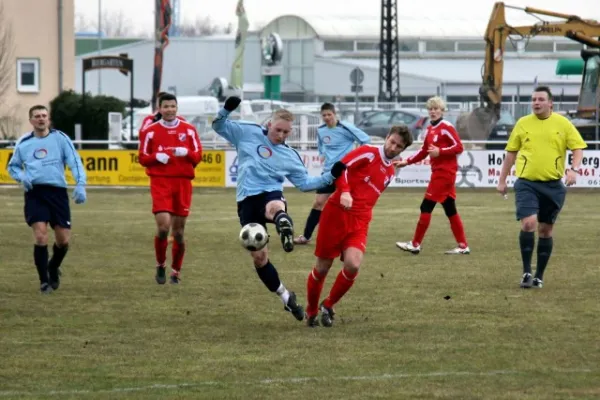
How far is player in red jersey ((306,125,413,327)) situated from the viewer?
1063cm

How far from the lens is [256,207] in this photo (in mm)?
11484

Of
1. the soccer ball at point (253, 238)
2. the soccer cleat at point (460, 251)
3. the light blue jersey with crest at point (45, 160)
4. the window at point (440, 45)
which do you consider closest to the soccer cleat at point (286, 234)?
the soccer ball at point (253, 238)

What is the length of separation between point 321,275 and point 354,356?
144 cm

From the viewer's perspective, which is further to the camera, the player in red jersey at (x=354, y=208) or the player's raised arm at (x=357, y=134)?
the player's raised arm at (x=357, y=134)

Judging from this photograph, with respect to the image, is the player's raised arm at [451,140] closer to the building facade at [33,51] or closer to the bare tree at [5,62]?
the bare tree at [5,62]

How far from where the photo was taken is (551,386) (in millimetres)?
8430

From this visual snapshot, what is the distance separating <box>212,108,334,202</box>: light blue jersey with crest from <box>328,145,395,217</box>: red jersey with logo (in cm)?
68

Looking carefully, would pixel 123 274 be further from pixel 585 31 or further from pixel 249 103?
pixel 249 103

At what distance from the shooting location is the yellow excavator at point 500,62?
39.6 m

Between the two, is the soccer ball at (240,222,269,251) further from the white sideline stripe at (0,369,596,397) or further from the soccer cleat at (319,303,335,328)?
the white sideline stripe at (0,369,596,397)

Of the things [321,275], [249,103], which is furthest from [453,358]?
[249,103]

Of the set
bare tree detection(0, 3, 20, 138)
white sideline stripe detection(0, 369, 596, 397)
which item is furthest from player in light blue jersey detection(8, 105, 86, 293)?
bare tree detection(0, 3, 20, 138)

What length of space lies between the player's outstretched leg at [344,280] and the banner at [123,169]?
22088 millimetres

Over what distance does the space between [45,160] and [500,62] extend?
105 feet
